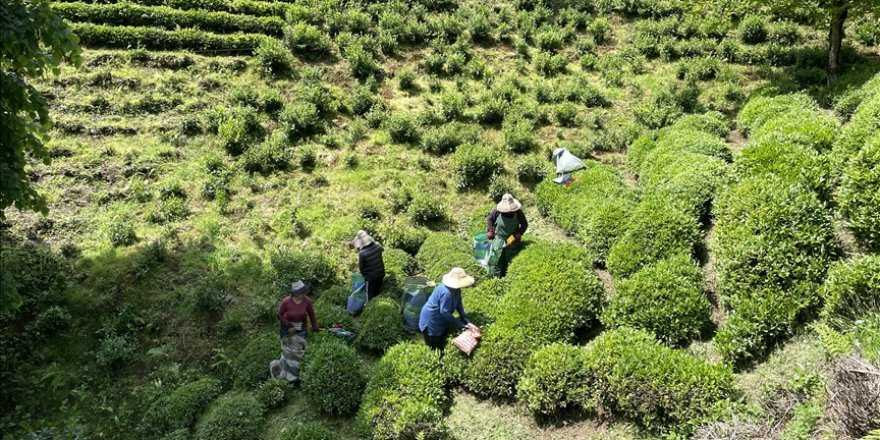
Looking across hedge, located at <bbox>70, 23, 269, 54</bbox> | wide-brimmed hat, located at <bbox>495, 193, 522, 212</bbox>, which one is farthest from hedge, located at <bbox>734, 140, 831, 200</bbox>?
hedge, located at <bbox>70, 23, 269, 54</bbox>

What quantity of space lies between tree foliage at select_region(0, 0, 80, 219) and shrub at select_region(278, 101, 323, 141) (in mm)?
8183

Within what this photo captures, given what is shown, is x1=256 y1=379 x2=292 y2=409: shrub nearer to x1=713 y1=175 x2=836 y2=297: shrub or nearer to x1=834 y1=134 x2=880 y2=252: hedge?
x1=713 y1=175 x2=836 y2=297: shrub

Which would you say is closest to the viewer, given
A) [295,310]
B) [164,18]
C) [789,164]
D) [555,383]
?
[555,383]

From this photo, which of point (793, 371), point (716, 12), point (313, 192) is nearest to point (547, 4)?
point (716, 12)

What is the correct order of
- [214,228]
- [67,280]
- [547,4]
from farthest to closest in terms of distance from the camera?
[547,4], [214,228], [67,280]

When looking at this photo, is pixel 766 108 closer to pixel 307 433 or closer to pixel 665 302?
pixel 665 302

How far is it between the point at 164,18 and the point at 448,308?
52.2ft

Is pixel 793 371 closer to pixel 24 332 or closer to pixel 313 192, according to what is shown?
pixel 313 192

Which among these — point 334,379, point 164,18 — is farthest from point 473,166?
point 164,18

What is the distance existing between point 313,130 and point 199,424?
31.6ft

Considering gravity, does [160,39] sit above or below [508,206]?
above

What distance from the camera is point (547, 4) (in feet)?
75.9

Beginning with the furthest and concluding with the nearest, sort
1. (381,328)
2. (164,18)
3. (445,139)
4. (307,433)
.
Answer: (164,18) → (445,139) → (381,328) → (307,433)

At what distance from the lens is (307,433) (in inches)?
328
